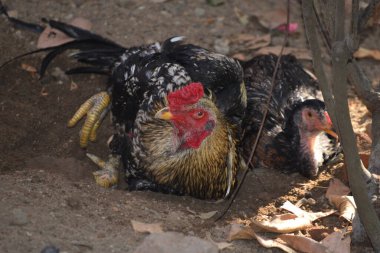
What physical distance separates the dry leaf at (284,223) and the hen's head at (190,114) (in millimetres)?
709

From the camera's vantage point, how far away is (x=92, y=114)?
4.67 metres

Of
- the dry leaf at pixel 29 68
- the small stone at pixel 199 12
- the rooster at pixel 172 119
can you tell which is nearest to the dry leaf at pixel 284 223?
the rooster at pixel 172 119

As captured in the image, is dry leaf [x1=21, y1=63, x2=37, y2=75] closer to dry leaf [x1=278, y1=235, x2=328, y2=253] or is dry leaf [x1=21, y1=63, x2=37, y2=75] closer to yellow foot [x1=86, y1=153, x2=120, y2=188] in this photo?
yellow foot [x1=86, y1=153, x2=120, y2=188]

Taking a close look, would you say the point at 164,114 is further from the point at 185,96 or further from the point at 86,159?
the point at 86,159

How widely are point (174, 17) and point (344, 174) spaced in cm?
231

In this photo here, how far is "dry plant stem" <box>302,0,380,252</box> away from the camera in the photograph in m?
2.76

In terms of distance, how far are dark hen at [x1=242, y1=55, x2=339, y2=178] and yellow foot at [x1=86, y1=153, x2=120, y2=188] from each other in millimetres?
1031

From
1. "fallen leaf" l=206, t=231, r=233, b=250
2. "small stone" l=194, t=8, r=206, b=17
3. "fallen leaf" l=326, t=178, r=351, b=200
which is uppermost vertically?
"small stone" l=194, t=8, r=206, b=17

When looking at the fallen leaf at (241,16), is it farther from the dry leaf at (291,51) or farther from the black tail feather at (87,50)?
the black tail feather at (87,50)

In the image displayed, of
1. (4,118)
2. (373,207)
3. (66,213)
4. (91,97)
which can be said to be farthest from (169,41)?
(373,207)

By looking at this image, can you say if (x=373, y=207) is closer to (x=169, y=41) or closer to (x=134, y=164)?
(x=134, y=164)

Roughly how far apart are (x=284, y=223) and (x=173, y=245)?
2.73 feet

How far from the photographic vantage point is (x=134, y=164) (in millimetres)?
4203

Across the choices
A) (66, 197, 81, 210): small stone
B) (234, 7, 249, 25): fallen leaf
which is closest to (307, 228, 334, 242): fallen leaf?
(66, 197, 81, 210): small stone
